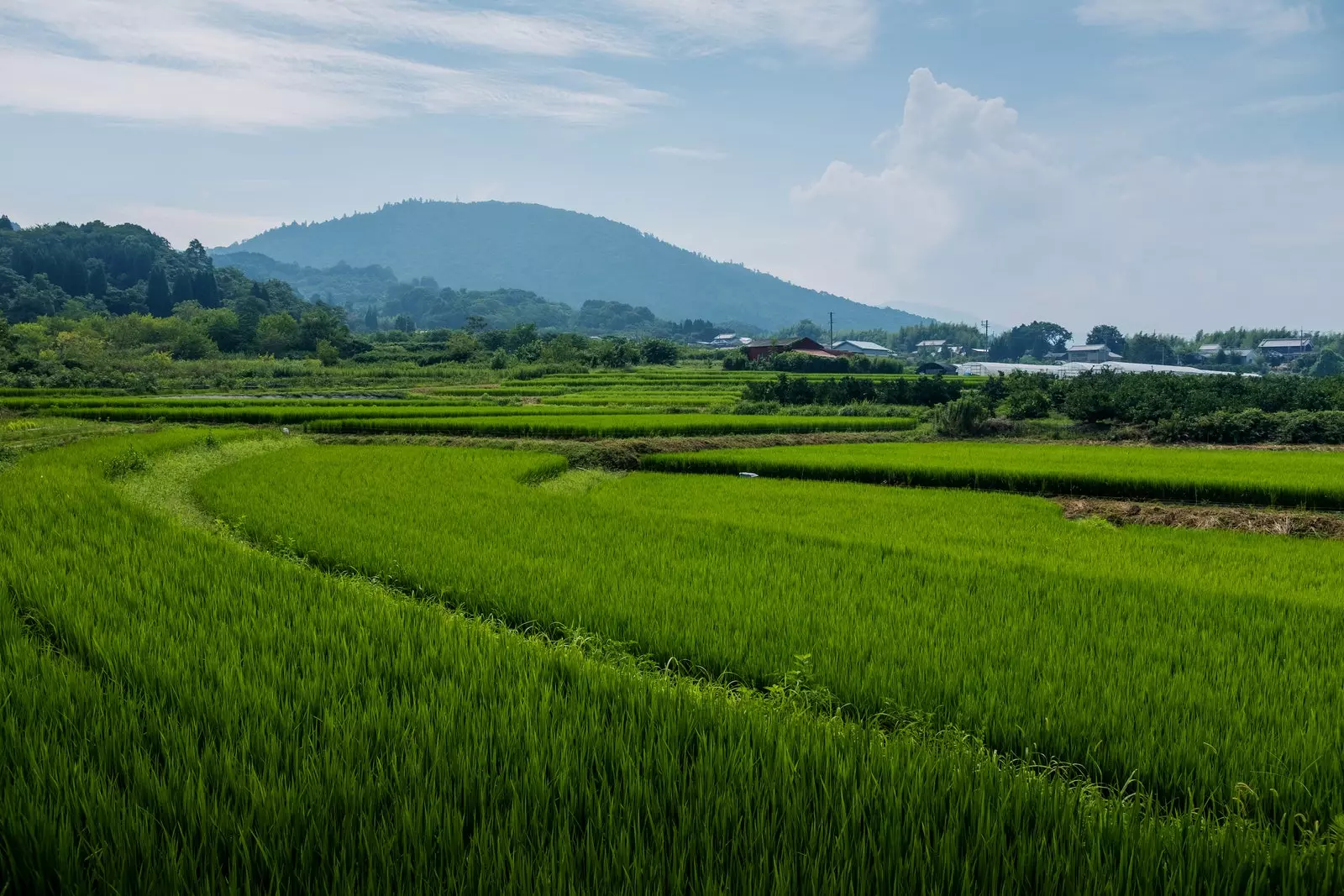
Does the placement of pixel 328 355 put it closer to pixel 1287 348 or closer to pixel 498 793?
pixel 498 793

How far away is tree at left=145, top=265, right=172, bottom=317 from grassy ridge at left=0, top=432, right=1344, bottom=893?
118 meters

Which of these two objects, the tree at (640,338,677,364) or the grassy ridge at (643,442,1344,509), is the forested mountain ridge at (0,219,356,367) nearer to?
the tree at (640,338,677,364)

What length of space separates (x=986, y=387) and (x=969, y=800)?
3400 cm

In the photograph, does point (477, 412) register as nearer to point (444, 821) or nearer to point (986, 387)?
point (986, 387)

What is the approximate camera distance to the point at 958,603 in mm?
6055

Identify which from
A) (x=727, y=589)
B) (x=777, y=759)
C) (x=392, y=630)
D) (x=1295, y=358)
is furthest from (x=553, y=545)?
(x=1295, y=358)

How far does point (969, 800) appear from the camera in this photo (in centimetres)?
273

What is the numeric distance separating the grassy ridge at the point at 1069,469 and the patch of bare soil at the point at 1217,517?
26.2 inches

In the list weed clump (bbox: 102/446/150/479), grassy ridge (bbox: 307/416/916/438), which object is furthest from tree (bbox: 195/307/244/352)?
weed clump (bbox: 102/446/150/479)

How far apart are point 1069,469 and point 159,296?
116578mm

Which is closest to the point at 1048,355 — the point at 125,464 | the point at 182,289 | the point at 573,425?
the point at 573,425

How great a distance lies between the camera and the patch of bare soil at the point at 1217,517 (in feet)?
35.3

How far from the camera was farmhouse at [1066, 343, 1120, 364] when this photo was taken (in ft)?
302

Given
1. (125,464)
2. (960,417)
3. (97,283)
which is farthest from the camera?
(97,283)
